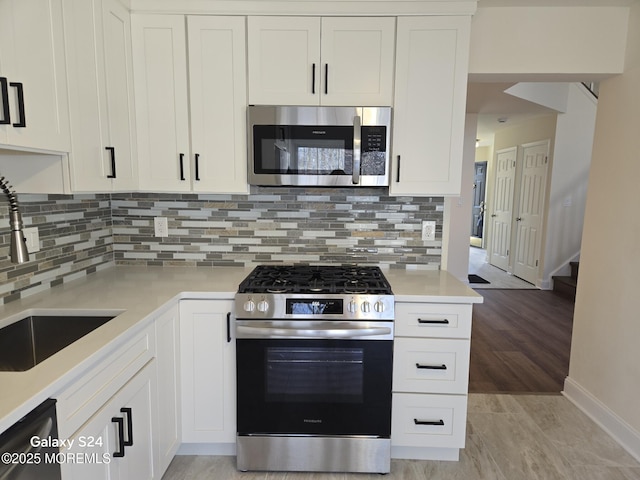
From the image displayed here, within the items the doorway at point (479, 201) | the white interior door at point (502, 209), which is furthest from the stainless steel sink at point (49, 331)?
the doorway at point (479, 201)

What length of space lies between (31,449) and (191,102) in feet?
5.57

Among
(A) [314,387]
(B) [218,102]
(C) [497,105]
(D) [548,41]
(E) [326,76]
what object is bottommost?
(A) [314,387]

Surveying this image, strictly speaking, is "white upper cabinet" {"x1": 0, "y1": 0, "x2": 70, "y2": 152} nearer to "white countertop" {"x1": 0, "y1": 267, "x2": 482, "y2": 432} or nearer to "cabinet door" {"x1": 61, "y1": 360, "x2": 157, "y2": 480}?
"white countertop" {"x1": 0, "y1": 267, "x2": 482, "y2": 432}

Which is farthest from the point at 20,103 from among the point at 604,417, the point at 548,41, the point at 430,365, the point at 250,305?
the point at 604,417

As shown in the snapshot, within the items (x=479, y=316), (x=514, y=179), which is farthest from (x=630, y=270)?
(x=514, y=179)

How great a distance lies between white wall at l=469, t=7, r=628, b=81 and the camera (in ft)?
7.36

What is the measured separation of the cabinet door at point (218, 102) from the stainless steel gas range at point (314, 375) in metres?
0.64

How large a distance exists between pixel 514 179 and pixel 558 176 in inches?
42.8

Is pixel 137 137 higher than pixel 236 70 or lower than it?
lower

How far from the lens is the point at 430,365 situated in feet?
6.30

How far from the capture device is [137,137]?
2104 mm

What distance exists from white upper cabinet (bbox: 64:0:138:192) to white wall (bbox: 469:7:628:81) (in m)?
1.97

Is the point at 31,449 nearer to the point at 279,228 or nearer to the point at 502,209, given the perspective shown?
the point at 279,228

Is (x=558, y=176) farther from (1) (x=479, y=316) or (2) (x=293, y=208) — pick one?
(2) (x=293, y=208)
